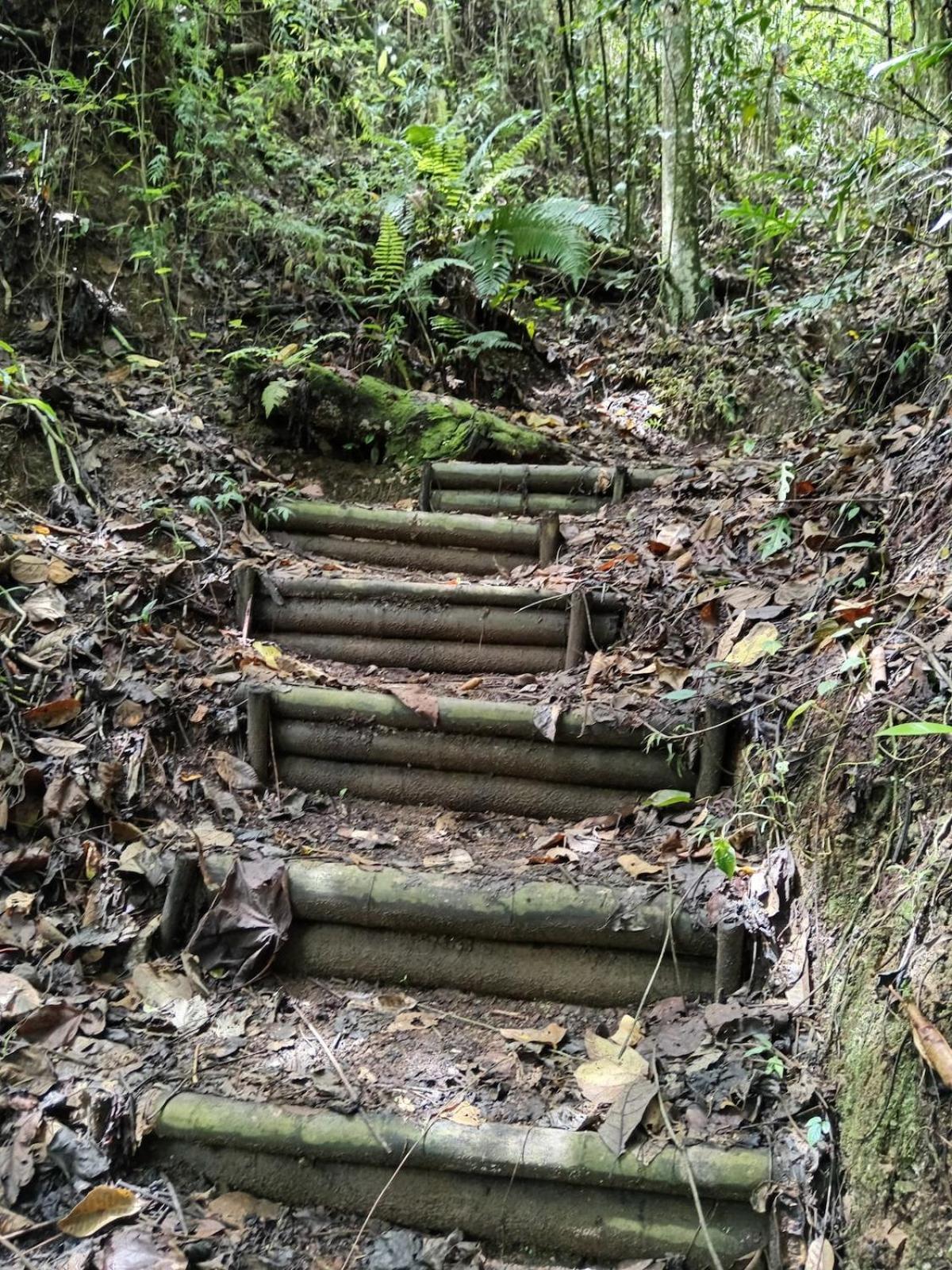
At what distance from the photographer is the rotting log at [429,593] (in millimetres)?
3449

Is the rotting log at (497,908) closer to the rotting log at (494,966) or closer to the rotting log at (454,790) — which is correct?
the rotting log at (494,966)

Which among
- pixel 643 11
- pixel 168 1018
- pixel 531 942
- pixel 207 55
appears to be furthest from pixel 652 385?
pixel 168 1018

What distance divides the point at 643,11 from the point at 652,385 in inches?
91.1

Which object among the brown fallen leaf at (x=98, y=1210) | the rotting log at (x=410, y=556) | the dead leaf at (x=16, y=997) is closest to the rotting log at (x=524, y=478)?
the rotting log at (x=410, y=556)

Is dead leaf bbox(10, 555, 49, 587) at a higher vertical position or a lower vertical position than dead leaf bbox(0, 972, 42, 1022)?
higher

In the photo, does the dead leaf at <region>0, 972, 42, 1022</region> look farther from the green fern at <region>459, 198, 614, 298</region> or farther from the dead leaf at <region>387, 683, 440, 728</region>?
the green fern at <region>459, 198, 614, 298</region>

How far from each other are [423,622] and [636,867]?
1406mm

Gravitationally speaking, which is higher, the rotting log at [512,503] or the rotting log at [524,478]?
the rotting log at [524,478]

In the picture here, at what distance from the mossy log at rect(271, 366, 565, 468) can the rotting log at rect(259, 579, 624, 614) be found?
4.99 ft

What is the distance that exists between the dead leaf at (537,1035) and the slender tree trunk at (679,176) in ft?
17.1

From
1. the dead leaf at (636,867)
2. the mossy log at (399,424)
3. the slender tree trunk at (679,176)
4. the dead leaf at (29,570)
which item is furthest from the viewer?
the slender tree trunk at (679,176)

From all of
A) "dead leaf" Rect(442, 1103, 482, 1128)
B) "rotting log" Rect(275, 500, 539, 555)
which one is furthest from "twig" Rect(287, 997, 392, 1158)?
"rotting log" Rect(275, 500, 539, 555)

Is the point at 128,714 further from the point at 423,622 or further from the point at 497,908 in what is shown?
the point at 497,908

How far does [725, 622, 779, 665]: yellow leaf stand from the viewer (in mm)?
2721
